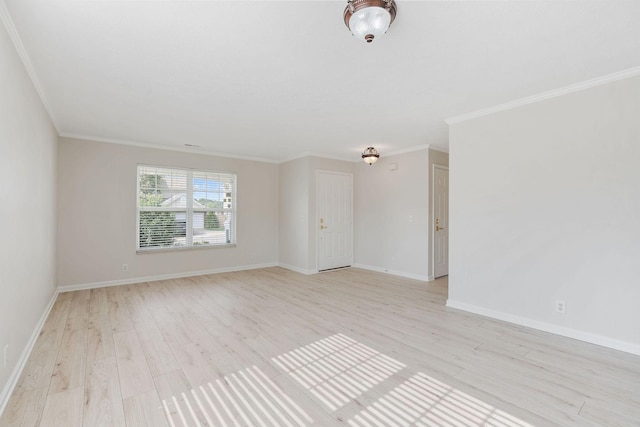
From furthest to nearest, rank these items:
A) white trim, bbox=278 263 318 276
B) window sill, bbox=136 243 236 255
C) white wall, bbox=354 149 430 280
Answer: white trim, bbox=278 263 318 276 → white wall, bbox=354 149 430 280 → window sill, bbox=136 243 236 255

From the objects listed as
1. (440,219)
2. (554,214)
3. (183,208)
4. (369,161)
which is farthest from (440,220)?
(183,208)

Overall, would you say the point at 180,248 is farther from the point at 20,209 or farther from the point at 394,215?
the point at 394,215

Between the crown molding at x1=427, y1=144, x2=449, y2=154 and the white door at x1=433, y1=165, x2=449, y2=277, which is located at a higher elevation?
the crown molding at x1=427, y1=144, x2=449, y2=154

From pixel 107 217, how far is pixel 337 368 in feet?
15.3

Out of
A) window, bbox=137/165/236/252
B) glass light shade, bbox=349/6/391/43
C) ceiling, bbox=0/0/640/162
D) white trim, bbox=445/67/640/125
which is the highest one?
ceiling, bbox=0/0/640/162

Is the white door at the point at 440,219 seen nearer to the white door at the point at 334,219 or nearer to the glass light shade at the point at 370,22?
the white door at the point at 334,219

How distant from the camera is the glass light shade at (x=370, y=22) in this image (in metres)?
1.65

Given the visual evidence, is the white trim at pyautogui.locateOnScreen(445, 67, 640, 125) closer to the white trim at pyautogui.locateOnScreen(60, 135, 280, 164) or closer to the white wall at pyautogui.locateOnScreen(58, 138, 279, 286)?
the white trim at pyautogui.locateOnScreen(60, 135, 280, 164)

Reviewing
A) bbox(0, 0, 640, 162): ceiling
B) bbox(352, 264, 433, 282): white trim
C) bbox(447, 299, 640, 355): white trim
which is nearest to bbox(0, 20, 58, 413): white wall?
bbox(0, 0, 640, 162): ceiling

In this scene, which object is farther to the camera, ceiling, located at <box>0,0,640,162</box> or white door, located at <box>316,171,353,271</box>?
white door, located at <box>316,171,353,271</box>

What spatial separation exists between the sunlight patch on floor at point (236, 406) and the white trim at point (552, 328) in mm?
2656

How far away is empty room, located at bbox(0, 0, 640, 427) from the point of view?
1.86 m

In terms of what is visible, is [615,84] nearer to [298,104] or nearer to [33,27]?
[298,104]

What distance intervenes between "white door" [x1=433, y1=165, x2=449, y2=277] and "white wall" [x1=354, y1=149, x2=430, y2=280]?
0.27 meters
